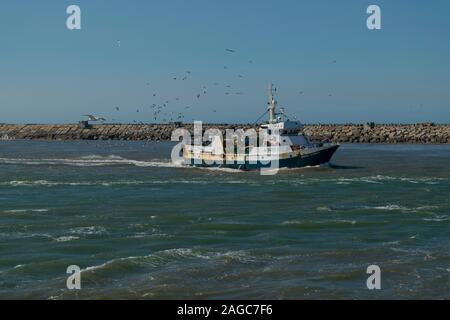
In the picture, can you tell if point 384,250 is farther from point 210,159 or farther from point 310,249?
point 210,159

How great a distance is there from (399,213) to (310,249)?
760 cm

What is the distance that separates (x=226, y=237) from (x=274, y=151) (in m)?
25.7

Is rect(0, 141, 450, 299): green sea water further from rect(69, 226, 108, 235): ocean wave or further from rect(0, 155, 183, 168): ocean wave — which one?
rect(0, 155, 183, 168): ocean wave

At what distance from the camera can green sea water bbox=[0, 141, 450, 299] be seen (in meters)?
14.8

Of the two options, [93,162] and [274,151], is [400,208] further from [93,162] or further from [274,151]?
[93,162]

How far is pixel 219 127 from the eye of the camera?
10719 centimetres

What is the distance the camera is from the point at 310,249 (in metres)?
18.5

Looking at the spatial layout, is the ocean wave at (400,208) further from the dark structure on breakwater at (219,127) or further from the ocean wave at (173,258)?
the dark structure on breakwater at (219,127)

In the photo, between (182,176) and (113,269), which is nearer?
(113,269)

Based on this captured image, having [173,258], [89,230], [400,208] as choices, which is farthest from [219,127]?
[173,258]

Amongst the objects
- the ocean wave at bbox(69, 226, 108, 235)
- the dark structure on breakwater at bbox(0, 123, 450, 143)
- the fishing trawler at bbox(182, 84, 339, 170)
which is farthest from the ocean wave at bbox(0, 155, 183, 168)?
the dark structure on breakwater at bbox(0, 123, 450, 143)

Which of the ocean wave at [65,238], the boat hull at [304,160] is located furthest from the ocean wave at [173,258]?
the boat hull at [304,160]

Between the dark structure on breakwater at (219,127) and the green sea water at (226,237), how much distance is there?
49258 mm

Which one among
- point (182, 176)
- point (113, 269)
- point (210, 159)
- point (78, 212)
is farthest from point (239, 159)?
point (113, 269)
